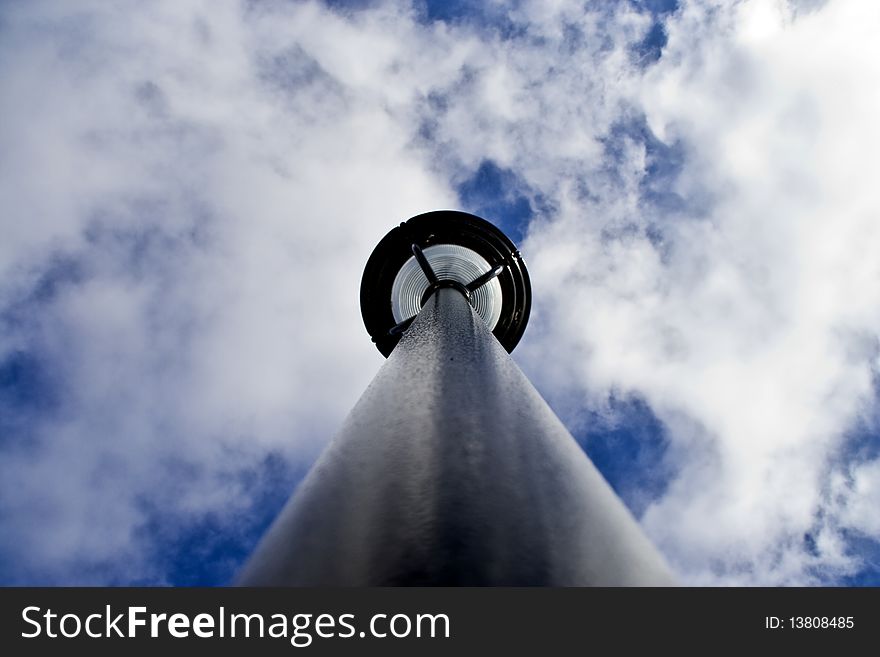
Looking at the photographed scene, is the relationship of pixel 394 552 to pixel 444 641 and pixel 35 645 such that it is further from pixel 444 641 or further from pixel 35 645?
pixel 35 645

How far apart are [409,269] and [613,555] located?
12087mm

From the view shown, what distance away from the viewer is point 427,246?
1448cm

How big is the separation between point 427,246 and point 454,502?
38.6ft

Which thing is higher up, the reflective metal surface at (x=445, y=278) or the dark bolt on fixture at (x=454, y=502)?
the reflective metal surface at (x=445, y=278)

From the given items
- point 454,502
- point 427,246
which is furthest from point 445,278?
point 454,502

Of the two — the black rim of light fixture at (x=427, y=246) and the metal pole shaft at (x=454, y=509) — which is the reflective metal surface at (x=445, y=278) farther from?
the metal pole shaft at (x=454, y=509)

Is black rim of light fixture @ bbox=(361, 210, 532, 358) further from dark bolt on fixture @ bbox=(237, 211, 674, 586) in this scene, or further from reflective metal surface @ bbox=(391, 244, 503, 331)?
dark bolt on fixture @ bbox=(237, 211, 674, 586)

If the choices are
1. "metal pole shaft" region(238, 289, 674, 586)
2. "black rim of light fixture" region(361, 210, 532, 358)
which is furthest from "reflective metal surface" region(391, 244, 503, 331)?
"metal pole shaft" region(238, 289, 674, 586)

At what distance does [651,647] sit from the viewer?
2299mm

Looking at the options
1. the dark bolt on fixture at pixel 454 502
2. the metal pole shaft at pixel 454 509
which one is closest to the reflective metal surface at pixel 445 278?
the dark bolt on fixture at pixel 454 502

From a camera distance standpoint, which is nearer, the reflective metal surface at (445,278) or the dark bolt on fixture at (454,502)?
the dark bolt on fixture at (454,502)

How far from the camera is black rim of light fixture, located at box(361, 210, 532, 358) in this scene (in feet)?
47.3

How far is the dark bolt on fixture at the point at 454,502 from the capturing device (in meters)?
2.62

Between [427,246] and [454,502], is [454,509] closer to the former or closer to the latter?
[454,502]
